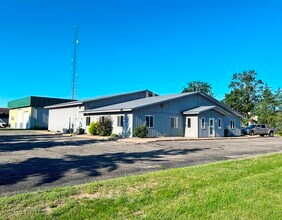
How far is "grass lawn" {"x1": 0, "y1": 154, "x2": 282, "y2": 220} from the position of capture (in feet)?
14.7

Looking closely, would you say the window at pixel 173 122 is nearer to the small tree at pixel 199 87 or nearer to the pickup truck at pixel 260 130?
the pickup truck at pixel 260 130

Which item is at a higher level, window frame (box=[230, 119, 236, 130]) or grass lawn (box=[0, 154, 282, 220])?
window frame (box=[230, 119, 236, 130])

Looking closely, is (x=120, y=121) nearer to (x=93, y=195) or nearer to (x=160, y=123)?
(x=160, y=123)

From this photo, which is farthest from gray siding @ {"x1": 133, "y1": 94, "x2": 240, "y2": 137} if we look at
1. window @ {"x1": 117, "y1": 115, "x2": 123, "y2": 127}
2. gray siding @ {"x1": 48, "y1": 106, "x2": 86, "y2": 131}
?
gray siding @ {"x1": 48, "y1": 106, "x2": 86, "y2": 131}

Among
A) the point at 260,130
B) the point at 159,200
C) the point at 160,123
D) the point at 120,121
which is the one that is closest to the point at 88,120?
the point at 120,121

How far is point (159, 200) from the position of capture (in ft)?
16.9

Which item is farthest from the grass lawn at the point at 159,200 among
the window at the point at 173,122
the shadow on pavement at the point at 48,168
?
the window at the point at 173,122

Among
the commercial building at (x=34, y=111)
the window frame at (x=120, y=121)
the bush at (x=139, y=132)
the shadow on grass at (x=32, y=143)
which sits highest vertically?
the commercial building at (x=34, y=111)

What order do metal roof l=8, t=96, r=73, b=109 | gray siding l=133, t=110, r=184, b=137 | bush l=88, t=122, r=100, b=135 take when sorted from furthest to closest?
metal roof l=8, t=96, r=73, b=109 < bush l=88, t=122, r=100, b=135 < gray siding l=133, t=110, r=184, b=137

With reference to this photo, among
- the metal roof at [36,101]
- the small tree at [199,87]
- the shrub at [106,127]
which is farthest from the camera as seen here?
the small tree at [199,87]

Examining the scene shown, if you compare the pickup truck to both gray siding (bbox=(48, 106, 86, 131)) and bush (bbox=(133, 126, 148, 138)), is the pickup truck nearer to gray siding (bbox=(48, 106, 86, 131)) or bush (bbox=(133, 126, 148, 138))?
bush (bbox=(133, 126, 148, 138))

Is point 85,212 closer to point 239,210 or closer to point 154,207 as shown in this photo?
point 154,207

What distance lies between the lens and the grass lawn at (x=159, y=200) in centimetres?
447

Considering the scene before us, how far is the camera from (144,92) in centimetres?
3806
